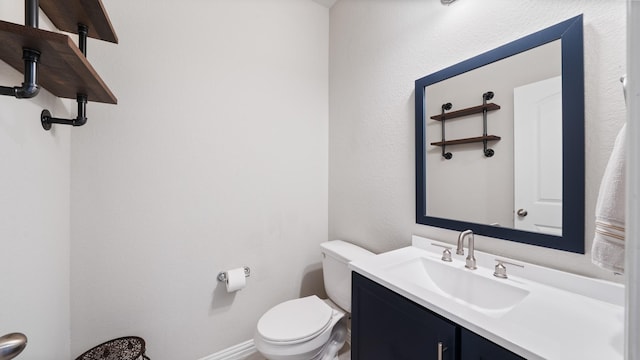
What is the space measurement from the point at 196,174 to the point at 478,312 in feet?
4.83

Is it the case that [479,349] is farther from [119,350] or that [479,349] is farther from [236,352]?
[119,350]

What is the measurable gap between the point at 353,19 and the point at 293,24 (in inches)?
17.4

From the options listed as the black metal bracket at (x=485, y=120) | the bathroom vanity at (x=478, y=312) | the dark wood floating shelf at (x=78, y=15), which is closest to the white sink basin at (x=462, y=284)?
the bathroom vanity at (x=478, y=312)

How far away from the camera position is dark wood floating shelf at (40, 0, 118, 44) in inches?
30.6

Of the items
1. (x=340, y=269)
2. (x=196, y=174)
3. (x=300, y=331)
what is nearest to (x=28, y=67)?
(x=196, y=174)

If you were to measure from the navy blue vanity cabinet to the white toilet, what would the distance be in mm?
260

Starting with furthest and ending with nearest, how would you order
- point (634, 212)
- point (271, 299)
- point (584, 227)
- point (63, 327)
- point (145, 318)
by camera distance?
point (271, 299) → point (145, 318) → point (63, 327) → point (584, 227) → point (634, 212)

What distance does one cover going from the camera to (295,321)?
4.29 ft

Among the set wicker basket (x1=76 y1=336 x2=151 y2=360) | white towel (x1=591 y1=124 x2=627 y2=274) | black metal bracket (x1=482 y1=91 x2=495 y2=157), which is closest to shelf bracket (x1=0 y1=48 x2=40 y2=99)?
wicker basket (x1=76 y1=336 x2=151 y2=360)

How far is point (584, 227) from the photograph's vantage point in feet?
2.60

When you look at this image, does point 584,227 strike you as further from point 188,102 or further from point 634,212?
point 188,102

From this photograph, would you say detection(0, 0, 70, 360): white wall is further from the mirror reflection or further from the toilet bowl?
the mirror reflection

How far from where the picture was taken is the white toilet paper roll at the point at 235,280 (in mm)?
1447

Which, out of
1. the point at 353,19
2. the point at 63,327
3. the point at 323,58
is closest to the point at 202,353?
the point at 63,327
